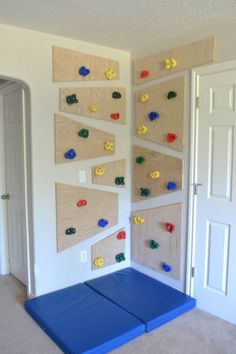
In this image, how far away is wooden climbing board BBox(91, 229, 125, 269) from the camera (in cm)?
341

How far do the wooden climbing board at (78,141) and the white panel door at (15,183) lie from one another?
0.39 meters

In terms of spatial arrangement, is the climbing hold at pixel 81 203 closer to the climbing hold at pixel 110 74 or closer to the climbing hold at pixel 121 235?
the climbing hold at pixel 121 235

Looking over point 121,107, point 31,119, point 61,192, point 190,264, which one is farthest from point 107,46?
point 190,264

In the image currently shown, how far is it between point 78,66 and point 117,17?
0.75 meters

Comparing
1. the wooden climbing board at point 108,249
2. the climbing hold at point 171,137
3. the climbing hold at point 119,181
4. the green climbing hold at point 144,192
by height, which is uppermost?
the climbing hold at point 171,137

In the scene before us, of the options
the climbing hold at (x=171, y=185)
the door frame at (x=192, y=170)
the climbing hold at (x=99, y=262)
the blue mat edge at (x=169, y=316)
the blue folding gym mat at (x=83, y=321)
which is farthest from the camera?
the climbing hold at (x=99, y=262)

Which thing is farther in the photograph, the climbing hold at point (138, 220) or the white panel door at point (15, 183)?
the climbing hold at point (138, 220)

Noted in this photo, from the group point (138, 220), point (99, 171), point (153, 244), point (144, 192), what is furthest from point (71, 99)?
point (153, 244)

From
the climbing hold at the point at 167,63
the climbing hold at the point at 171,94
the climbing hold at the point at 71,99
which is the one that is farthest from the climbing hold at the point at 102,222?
the climbing hold at the point at 167,63

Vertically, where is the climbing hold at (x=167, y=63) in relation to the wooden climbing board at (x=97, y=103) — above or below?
above

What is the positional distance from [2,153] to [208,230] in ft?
7.88

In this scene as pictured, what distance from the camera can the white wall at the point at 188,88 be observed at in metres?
2.62

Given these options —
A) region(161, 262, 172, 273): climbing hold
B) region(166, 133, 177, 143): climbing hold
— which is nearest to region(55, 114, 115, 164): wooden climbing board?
region(166, 133, 177, 143): climbing hold

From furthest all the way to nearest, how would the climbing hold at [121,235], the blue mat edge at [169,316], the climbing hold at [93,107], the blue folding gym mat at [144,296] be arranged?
the climbing hold at [121,235] → the climbing hold at [93,107] → the blue folding gym mat at [144,296] → the blue mat edge at [169,316]
